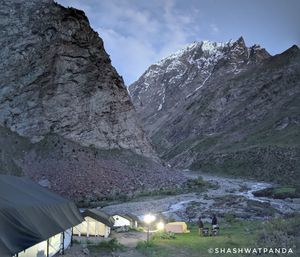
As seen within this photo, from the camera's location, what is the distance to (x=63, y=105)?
8669cm

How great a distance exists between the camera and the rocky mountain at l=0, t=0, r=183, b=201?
75081mm

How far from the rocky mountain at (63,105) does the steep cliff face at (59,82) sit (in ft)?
0.64

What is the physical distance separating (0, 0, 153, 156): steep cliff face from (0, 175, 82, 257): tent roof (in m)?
54.8

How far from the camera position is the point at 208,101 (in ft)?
577

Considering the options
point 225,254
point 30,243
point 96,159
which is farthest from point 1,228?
point 96,159

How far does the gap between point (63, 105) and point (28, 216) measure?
6874 cm

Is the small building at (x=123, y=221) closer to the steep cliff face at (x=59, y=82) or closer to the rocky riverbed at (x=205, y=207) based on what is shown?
the rocky riverbed at (x=205, y=207)

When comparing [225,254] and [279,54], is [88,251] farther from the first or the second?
[279,54]

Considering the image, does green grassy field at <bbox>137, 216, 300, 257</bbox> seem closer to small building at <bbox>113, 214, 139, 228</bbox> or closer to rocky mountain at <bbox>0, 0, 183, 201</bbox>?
small building at <bbox>113, 214, 139, 228</bbox>

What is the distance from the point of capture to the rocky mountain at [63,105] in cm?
7508

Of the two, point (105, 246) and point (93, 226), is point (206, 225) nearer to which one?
point (93, 226)

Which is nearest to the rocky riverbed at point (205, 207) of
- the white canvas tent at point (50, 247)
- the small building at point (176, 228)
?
the small building at point (176, 228)

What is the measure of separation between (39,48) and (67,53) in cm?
582

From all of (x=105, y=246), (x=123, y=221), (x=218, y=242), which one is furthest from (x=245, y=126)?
(x=105, y=246)
